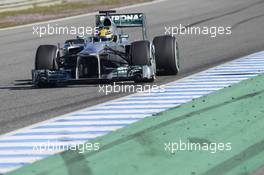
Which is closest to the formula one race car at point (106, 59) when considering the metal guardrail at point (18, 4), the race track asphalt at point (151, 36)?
the race track asphalt at point (151, 36)

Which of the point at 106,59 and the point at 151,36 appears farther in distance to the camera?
the point at 151,36

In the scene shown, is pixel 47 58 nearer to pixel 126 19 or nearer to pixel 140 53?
pixel 140 53

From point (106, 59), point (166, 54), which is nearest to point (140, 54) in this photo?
point (106, 59)

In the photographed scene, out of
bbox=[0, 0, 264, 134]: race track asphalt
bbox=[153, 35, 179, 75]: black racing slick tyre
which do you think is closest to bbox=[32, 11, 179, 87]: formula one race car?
bbox=[153, 35, 179, 75]: black racing slick tyre

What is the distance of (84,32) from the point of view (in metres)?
25.4

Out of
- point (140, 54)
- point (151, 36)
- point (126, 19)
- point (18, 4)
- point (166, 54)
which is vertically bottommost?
point (151, 36)

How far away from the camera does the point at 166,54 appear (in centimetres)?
1382

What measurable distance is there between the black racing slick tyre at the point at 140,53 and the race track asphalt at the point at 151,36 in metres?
0.74

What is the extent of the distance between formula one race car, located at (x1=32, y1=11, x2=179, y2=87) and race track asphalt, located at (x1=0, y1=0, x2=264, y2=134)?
243mm

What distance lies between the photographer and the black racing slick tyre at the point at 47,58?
43.6ft

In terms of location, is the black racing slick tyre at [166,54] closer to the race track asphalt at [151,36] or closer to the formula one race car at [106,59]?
the formula one race car at [106,59]

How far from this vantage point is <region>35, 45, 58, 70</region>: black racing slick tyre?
43.6 ft

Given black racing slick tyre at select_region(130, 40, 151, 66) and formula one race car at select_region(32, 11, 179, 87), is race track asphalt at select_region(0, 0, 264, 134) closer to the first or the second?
formula one race car at select_region(32, 11, 179, 87)

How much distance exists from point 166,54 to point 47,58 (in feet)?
7.26
